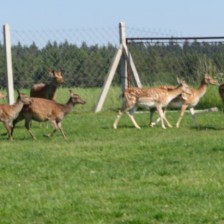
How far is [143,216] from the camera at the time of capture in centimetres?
884

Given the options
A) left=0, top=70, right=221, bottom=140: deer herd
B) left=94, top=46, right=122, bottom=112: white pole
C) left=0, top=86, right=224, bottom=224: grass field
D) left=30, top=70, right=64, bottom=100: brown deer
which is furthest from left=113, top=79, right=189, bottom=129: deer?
left=94, top=46, right=122, bottom=112: white pole

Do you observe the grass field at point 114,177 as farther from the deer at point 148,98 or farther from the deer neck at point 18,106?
the deer at point 148,98

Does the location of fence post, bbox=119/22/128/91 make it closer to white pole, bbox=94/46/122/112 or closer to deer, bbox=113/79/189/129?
white pole, bbox=94/46/122/112

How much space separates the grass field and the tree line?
8162 mm

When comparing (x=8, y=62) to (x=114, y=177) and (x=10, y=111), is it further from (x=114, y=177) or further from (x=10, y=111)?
(x=114, y=177)

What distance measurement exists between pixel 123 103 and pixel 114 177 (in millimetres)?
8043

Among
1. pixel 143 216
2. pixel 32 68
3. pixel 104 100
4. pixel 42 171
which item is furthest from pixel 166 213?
pixel 32 68

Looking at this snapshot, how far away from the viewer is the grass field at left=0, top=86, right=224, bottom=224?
904 centimetres

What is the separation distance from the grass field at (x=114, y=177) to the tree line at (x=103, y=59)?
816 centimetres

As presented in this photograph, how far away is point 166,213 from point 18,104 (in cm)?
839

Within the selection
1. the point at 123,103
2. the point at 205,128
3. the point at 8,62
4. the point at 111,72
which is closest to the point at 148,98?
the point at 123,103

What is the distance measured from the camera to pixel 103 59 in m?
27.3

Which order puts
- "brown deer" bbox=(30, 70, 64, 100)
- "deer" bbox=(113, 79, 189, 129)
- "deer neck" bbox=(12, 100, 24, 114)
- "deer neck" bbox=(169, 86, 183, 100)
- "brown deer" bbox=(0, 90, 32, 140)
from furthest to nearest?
"brown deer" bbox=(30, 70, 64, 100) < "deer neck" bbox=(169, 86, 183, 100) < "deer" bbox=(113, 79, 189, 129) < "deer neck" bbox=(12, 100, 24, 114) < "brown deer" bbox=(0, 90, 32, 140)

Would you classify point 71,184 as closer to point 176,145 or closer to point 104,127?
point 176,145
